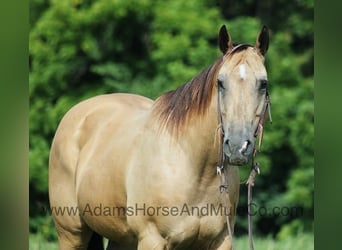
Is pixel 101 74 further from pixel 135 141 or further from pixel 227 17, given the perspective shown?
pixel 135 141

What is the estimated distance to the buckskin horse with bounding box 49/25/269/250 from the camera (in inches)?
114

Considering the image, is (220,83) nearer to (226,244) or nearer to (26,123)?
(226,244)

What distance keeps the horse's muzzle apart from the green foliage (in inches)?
294

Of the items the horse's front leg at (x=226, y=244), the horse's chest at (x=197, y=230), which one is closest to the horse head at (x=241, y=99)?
the horse's chest at (x=197, y=230)

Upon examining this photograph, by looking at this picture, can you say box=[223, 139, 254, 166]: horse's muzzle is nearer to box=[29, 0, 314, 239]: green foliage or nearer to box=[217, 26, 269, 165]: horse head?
box=[217, 26, 269, 165]: horse head

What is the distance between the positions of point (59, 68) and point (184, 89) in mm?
A: 7503

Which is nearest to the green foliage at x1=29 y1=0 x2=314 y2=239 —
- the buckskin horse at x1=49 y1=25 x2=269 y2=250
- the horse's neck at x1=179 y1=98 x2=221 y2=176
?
the buckskin horse at x1=49 y1=25 x2=269 y2=250

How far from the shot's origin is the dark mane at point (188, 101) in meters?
3.15

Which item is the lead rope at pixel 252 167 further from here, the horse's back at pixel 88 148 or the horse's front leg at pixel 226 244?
the horse's back at pixel 88 148

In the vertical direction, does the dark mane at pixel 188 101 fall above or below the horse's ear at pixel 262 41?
below

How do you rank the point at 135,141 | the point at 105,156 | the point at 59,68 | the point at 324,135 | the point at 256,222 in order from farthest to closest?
the point at 256,222, the point at 59,68, the point at 105,156, the point at 135,141, the point at 324,135

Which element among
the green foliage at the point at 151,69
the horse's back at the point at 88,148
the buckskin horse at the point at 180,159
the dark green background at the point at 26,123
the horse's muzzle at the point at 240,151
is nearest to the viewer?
the dark green background at the point at 26,123

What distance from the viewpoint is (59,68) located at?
416 inches

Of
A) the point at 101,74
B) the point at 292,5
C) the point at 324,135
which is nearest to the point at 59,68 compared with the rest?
the point at 101,74
